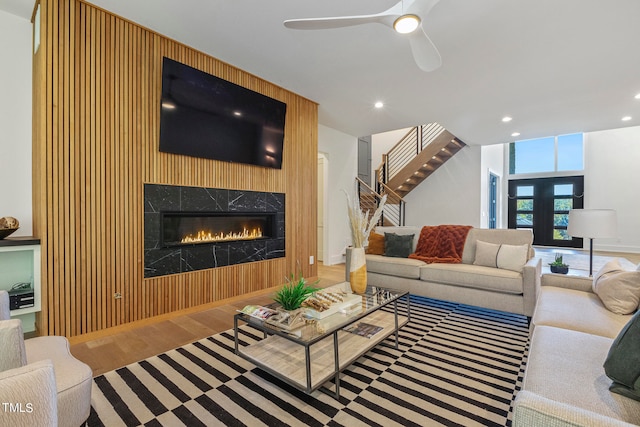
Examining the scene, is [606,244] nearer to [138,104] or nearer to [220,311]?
[220,311]

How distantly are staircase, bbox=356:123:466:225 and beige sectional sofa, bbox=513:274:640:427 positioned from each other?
515cm

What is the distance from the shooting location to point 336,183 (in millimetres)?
6090

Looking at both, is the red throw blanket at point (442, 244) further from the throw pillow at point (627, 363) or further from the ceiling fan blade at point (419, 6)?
the ceiling fan blade at point (419, 6)

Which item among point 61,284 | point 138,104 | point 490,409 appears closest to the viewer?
point 490,409

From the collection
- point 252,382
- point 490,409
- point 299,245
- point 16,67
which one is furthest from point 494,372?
point 16,67

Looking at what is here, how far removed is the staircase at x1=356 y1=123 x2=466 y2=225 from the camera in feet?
24.2

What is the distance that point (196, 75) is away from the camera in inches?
123

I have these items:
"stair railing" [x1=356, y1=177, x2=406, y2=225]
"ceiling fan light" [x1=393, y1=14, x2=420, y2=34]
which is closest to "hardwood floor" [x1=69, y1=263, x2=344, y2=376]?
"ceiling fan light" [x1=393, y1=14, x2=420, y2=34]

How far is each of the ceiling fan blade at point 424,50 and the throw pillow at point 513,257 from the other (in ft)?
7.23

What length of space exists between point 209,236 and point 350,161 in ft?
12.6

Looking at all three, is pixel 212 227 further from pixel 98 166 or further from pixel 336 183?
pixel 336 183

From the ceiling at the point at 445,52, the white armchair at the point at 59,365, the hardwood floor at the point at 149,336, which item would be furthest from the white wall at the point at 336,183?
the white armchair at the point at 59,365

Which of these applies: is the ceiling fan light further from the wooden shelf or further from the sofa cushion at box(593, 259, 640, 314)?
the wooden shelf

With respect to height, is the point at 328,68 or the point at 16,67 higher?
the point at 328,68
